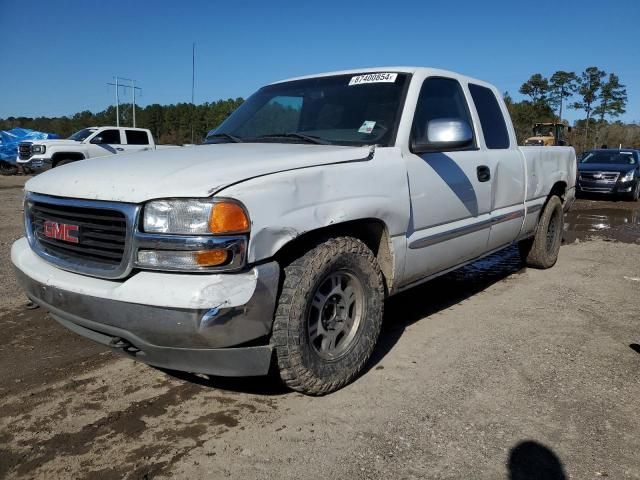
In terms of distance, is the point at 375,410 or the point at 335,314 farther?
the point at 335,314

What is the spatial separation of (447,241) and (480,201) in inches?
23.3

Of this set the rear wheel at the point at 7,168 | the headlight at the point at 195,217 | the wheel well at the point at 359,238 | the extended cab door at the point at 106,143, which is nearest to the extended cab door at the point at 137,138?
the extended cab door at the point at 106,143

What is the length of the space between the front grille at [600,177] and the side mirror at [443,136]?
13.5 m

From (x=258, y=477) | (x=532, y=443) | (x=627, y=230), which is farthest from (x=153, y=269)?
(x=627, y=230)

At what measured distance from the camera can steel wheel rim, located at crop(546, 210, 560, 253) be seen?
588cm

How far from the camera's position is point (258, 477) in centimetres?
218

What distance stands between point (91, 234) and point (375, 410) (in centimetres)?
170

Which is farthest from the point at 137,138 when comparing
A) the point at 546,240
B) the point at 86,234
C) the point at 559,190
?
the point at 86,234

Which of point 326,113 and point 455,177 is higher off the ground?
point 326,113

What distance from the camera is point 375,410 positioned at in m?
2.72

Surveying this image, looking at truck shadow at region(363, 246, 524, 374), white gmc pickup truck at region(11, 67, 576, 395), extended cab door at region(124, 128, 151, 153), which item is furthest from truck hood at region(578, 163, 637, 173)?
extended cab door at region(124, 128, 151, 153)

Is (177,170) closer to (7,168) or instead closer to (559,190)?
(559,190)

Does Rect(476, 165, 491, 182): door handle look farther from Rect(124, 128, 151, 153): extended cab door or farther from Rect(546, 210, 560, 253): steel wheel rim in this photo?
Rect(124, 128, 151, 153): extended cab door

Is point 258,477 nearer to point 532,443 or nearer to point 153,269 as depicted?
point 153,269
